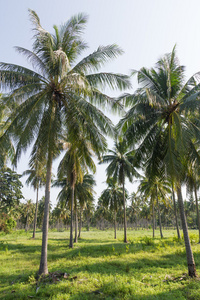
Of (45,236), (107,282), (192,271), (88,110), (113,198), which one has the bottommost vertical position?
(107,282)

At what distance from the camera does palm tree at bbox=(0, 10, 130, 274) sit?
8633mm

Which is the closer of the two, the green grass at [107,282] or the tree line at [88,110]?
the green grass at [107,282]

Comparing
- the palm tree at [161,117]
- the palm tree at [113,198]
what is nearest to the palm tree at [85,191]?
the palm tree at [113,198]

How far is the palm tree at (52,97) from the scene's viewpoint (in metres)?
8.63

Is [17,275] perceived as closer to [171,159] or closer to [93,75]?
[171,159]

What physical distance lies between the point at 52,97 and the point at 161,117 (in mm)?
5575

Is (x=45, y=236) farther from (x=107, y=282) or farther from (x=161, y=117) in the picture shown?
(x=161, y=117)

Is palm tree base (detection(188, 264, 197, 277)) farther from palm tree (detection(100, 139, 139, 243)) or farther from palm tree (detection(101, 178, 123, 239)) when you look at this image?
palm tree (detection(101, 178, 123, 239))

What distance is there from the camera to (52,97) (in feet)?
30.4

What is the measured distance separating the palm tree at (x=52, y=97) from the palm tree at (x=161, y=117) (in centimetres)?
135

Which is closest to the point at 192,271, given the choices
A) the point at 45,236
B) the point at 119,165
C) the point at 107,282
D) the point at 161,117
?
the point at 107,282

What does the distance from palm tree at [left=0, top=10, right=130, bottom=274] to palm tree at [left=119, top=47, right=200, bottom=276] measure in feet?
4.42

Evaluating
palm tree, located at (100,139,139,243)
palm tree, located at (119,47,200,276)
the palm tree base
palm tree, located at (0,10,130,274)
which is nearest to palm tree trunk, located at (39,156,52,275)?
palm tree, located at (0,10,130,274)

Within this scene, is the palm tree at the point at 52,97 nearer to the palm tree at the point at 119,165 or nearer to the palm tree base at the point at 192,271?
the palm tree base at the point at 192,271
